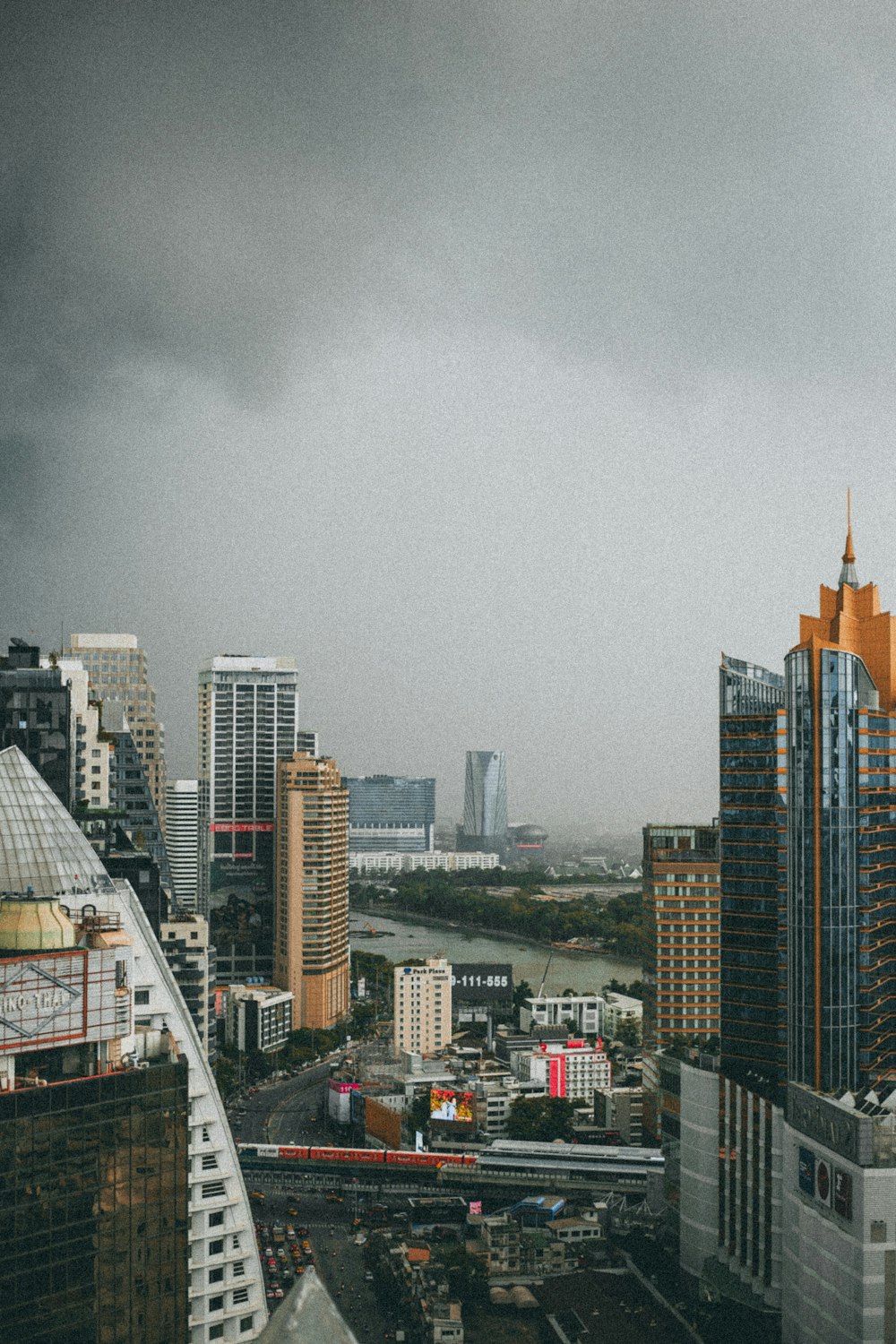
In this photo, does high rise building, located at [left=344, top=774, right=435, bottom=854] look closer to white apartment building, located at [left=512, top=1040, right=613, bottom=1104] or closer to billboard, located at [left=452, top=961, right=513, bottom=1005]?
billboard, located at [left=452, top=961, right=513, bottom=1005]

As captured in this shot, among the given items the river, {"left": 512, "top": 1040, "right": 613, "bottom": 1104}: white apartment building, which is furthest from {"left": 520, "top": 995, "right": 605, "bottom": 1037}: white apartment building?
the river

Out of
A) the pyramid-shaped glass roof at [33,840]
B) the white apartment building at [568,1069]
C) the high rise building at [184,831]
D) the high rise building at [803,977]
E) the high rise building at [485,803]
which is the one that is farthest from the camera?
the high rise building at [485,803]

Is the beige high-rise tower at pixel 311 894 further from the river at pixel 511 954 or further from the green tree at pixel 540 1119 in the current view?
the green tree at pixel 540 1119

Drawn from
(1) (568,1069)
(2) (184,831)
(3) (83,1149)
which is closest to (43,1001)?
(3) (83,1149)

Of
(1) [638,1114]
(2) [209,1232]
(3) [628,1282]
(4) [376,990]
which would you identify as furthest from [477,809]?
(2) [209,1232]

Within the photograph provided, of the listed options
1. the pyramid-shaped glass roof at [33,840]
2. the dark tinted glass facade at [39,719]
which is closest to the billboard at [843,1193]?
the pyramid-shaped glass roof at [33,840]

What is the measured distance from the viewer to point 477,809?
38.3 m

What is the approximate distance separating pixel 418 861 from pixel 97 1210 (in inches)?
1242

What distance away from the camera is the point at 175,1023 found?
11.6 ft

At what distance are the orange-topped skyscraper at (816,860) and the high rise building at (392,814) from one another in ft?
98.9

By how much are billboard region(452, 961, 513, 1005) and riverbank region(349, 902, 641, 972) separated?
16.8 feet

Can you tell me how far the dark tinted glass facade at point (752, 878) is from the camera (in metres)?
6.03

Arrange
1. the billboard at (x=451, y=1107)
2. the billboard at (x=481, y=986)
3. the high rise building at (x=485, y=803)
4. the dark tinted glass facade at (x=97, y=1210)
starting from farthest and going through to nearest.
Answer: the high rise building at (x=485, y=803) → the billboard at (x=481, y=986) → the billboard at (x=451, y=1107) → the dark tinted glass facade at (x=97, y=1210)

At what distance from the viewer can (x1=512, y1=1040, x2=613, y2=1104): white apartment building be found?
33.9 ft
